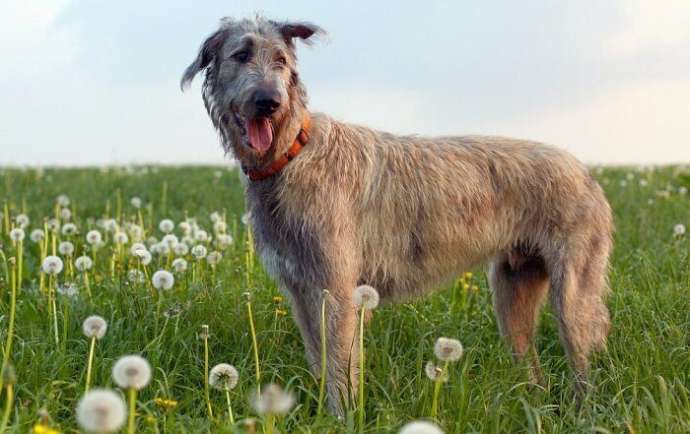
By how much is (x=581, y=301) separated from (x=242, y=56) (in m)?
2.77

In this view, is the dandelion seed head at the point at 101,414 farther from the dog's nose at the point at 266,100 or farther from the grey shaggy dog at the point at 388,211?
the dog's nose at the point at 266,100

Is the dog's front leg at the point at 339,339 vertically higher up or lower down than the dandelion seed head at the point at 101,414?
lower down

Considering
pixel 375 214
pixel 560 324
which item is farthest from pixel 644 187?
pixel 375 214

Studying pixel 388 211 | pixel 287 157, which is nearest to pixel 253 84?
pixel 287 157

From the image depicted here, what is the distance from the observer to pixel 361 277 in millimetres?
5148

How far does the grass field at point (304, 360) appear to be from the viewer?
4.28 metres

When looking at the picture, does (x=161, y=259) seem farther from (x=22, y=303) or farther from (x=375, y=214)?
(x=375, y=214)

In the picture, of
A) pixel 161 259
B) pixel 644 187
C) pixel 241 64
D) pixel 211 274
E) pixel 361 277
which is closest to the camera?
pixel 241 64

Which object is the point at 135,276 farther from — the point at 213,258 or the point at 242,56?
the point at 242,56

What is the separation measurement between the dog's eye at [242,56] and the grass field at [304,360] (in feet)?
5.53

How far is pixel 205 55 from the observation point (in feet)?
16.7

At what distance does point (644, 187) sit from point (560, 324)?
361 inches

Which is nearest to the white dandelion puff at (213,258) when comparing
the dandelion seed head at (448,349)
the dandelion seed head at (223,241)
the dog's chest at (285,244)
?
the dandelion seed head at (223,241)

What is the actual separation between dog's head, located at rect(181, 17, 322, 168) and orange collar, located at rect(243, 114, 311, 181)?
5 centimetres
